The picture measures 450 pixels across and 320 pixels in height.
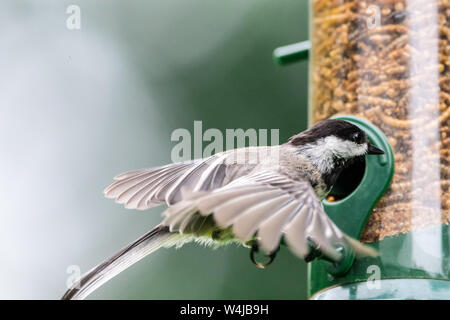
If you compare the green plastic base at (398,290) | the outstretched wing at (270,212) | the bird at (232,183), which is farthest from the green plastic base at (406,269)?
the outstretched wing at (270,212)

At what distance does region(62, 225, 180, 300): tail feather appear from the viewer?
2.81m

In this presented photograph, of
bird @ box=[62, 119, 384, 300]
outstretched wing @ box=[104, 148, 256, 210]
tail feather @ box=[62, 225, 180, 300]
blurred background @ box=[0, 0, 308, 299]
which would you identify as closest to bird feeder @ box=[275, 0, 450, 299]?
bird @ box=[62, 119, 384, 300]

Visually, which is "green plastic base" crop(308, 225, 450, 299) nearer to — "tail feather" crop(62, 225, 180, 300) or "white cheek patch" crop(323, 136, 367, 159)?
"white cheek patch" crop(323, 136, 367, 159)

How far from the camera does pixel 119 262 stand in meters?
2.87

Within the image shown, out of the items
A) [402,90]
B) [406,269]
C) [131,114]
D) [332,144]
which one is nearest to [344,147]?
[332,144]

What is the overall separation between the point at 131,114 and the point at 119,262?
2.91m

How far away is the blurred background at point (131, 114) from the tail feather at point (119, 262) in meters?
2.17

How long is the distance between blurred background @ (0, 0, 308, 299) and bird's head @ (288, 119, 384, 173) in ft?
6.69

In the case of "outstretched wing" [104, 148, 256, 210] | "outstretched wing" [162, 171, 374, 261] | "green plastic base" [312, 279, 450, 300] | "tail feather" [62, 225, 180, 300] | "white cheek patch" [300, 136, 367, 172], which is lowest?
"green plastic base" [312, 279, 450, 300]

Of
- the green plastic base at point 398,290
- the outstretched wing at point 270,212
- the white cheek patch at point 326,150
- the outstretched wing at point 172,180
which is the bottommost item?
the green plastic base at point 398,290

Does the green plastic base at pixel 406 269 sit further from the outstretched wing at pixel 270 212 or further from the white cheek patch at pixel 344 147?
the outstretched wing at pixel 270 212

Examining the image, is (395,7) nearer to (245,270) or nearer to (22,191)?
(245,270)

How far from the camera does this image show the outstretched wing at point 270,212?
2.06m
